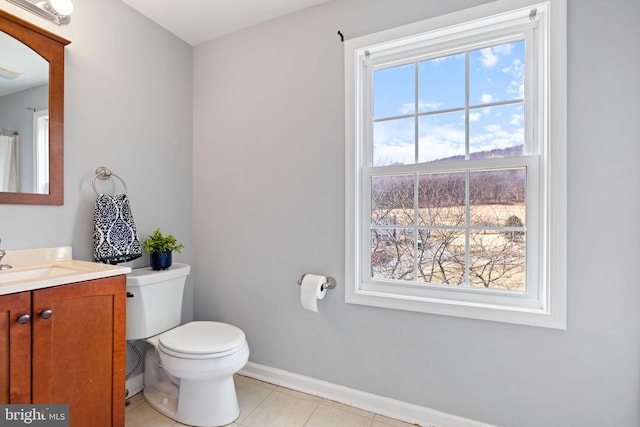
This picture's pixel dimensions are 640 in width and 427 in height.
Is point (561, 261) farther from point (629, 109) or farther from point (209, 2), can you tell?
point (209, 2)

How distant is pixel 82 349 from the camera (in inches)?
47.9

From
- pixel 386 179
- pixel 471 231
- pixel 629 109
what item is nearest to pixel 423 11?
pixel 386 179

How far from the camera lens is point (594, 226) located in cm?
130

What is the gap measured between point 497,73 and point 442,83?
10.2 inches

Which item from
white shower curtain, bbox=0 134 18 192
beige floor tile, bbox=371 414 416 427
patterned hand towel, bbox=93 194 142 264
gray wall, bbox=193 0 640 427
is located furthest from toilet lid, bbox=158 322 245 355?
white shower curtain, bbox=0 134 18 192

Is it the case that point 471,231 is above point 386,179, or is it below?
below

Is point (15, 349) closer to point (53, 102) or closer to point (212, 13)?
point (53, 102)

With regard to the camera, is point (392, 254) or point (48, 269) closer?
point (48, 269)

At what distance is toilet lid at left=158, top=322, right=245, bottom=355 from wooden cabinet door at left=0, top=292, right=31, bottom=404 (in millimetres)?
536

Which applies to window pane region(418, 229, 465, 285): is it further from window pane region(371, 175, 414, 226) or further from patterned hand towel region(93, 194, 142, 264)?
patterned hand towel region(93, 194, 142, 264)

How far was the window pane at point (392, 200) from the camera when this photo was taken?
1725 mm

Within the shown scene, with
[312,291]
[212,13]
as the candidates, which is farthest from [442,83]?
[212,13]

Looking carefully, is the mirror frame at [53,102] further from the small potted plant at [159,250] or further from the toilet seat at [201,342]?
the toilet seat at [201,342]

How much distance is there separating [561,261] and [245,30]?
2.27m
